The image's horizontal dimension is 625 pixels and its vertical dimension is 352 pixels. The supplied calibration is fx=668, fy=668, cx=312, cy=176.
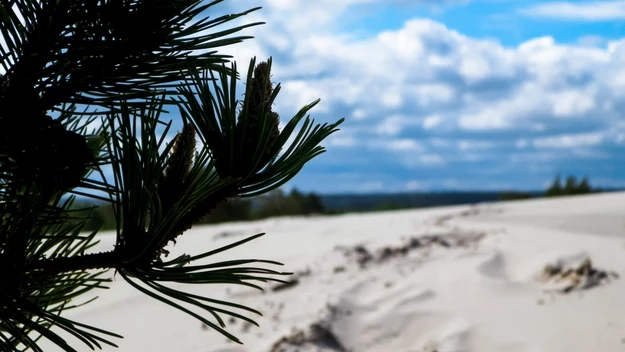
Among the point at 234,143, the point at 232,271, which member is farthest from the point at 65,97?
the point at 232,271

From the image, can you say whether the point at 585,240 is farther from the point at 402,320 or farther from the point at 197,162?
the point at 197,162

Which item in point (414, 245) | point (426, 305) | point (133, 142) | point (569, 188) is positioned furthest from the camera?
point (569, 188)

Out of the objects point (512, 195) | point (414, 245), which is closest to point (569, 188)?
point (512, 195)

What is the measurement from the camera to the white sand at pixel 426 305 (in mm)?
3613

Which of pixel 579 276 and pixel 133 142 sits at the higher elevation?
pixel 133 142

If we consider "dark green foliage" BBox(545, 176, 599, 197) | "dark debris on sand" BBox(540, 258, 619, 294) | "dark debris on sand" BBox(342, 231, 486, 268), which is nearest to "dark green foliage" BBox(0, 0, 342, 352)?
"dark debris on sand" BBox(540, 258, 619, 294)

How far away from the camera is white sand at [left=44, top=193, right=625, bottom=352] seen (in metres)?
3.61

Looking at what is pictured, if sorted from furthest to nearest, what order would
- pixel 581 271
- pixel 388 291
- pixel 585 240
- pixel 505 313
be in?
pixel 585 240, pixel 388 291, pixel 581 271, pixel 505 313

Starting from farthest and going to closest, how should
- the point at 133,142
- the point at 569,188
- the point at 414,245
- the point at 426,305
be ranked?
the point at 569,188, the point at 414,245, the point at 426,305, the point at 133,142

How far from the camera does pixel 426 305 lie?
4285mm

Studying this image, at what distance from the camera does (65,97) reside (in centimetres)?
135

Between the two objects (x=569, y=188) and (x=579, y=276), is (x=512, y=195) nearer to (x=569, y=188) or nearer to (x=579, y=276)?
(x=569, y=188)

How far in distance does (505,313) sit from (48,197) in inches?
123

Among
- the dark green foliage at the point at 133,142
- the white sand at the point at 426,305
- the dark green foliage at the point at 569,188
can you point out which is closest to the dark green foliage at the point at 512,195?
the dark green foliage at the point at 569,188
